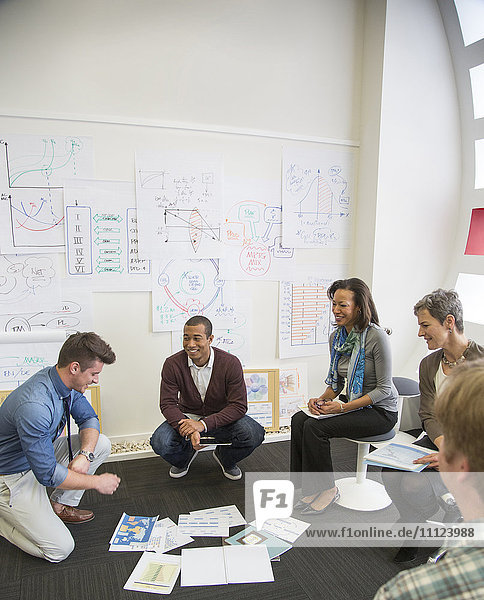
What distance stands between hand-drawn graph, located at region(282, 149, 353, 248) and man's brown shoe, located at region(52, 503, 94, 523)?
228 centimetres

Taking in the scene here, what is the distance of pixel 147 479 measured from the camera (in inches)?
122

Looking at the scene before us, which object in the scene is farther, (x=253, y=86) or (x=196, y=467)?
(x=253, y=86)

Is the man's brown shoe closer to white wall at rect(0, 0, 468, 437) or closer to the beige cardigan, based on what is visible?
white wall at rect(0, 0, 468, 437)

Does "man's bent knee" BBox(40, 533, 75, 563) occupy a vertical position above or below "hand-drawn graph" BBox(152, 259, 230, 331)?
below

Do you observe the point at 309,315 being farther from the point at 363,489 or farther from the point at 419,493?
the point at 419,493

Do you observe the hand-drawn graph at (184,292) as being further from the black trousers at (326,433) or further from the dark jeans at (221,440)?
the black trousers at (326,433)

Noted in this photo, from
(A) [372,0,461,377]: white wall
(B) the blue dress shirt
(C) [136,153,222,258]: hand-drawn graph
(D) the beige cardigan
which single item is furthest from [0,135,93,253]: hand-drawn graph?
(D) the beige cardigan

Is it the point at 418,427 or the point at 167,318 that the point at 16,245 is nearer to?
the point at 167,318

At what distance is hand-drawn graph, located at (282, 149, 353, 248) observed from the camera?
3807 millimetres

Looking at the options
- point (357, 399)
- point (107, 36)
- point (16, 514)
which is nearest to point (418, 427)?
point (357, 399)

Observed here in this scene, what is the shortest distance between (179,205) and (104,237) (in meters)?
0.56

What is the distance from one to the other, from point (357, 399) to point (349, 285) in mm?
622

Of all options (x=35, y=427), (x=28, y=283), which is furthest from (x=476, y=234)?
(x=35, y=427)

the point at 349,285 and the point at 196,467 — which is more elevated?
the point at 349,285
